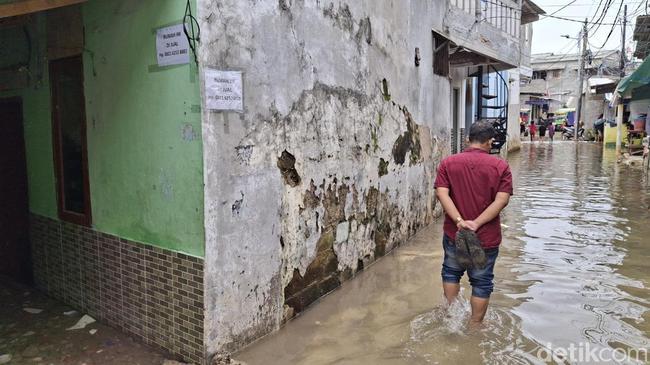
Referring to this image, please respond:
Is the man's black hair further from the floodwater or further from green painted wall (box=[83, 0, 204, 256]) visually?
green painted wall (box=[83, 0, 204, 256])

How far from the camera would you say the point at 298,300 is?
14.2 feet

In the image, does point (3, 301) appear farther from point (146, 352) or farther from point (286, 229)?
point (286, 229)

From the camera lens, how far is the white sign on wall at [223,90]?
3.22m

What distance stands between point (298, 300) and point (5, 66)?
12.9ft

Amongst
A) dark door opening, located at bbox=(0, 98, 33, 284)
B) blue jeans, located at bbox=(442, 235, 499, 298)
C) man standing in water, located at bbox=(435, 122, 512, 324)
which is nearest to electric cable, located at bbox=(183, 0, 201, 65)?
man standing in water, located at bbox=(435, 122, 512, 324)

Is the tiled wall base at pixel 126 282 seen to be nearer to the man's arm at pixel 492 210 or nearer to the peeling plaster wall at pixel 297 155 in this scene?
the peeling plaster wall at pixel 297 155

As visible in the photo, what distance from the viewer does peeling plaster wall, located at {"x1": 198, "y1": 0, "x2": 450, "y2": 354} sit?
11.1ft

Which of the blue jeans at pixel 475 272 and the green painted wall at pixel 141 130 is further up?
the green painted wall at pixel 141 130

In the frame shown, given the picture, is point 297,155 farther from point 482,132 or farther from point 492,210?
point 492,210

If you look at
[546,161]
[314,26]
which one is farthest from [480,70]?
[314,26]

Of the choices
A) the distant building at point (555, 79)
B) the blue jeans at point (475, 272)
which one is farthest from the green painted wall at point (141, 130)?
the distant building at point (555, 79)

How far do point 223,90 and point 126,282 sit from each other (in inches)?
71.5

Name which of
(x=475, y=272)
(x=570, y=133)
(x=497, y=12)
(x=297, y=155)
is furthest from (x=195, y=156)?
(x=570, y=133)

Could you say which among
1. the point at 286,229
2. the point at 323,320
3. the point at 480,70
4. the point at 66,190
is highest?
the point at 480,70
